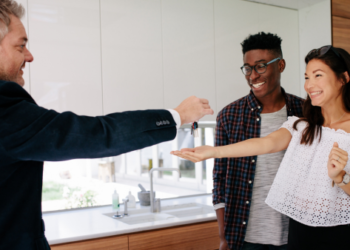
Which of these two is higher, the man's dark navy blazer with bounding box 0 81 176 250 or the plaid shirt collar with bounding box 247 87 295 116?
the plaid shirt collar with bounding box 247 87 295 116

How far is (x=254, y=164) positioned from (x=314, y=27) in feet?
7.50

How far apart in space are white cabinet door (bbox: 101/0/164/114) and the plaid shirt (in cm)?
102

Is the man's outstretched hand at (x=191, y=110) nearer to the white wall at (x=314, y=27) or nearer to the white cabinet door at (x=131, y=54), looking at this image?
the white cabinet door at (x=131, y=54)

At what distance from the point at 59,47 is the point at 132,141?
1.86 meters

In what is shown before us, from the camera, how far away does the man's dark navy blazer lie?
2.86ft

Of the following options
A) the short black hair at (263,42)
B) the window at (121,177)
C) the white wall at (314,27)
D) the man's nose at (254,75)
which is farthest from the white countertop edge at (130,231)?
the white wall at (314,27)

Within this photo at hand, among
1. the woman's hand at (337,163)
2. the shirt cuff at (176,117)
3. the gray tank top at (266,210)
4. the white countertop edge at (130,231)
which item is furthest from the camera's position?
the white countertop edge at (130,231)

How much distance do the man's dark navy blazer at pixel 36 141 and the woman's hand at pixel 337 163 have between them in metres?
0.74

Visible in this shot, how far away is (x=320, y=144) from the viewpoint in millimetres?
1570

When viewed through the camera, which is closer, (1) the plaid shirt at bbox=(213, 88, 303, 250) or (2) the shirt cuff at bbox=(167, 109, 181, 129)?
(2) the shirt cuff at bbox=(167, 109, 181, 129)

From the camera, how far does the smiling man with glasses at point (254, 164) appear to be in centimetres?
179

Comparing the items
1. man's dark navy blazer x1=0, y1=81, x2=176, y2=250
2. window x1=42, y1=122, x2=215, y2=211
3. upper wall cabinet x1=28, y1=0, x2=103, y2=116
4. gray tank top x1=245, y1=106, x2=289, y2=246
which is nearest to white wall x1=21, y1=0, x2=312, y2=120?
upper wall cabinet x1=28, y1=0, x2=103, y2=116

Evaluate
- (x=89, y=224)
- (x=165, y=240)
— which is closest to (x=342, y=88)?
(x=165, y=240)

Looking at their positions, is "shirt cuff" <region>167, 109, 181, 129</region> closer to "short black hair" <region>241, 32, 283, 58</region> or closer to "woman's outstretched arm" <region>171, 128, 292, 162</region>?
"woman's outstretched arm" <region>171, 128, 292, 162</region>
